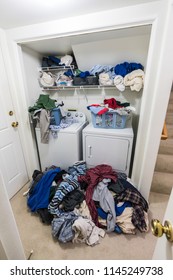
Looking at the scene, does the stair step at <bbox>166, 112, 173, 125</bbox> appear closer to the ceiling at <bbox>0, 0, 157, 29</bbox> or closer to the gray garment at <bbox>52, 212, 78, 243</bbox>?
the ceiling at <bbox>0, 0, 157, 29</bbox>

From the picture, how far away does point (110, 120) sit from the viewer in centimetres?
181

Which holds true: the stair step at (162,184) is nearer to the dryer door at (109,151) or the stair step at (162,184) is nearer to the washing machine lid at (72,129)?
the dryer door at (109,151)

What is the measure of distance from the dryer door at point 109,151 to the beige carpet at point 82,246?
78 cm

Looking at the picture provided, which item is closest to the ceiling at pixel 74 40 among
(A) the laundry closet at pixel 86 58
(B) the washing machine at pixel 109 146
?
(A) the laundry closet at pixel 86 58

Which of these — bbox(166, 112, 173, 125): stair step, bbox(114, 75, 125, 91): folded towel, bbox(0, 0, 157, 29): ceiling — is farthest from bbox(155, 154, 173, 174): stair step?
bbox(0, 0, 157, 29): ceiling

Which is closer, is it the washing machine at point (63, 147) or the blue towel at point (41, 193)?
the blue towel at point (41, 193)

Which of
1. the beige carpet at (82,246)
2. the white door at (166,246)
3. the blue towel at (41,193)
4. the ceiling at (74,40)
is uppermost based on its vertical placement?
the ceiling at (74,40)

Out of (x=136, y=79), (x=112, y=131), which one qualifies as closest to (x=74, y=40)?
(x=136, y=79)

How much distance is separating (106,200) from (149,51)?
5.11 feet

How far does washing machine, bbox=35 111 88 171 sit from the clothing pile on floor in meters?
0.32

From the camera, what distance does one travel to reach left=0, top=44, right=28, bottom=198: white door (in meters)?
1.65

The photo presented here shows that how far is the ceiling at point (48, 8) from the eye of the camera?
111 centimetres
